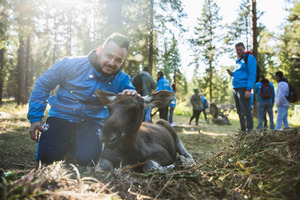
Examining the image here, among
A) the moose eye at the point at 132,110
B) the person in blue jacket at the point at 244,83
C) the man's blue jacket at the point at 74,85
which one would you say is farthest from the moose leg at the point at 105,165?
the person in blue jacket at the point at 244,83

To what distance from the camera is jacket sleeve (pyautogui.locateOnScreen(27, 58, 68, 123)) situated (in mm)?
3721

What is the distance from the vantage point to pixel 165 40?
1748cm

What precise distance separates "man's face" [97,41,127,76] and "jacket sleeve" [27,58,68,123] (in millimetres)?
800

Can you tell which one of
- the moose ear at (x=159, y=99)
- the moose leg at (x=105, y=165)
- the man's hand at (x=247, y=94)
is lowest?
the moose leg at (x=105, y=165)

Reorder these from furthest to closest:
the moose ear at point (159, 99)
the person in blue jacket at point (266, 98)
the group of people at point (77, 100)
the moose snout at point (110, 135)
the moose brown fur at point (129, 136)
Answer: the person in blue jacket at point (266, 98)
the moose ear at point (159, 99)
the group of people at point (77, 100)
the moose brown fur at point (129, 136)
the moose snout at point (110, 135)

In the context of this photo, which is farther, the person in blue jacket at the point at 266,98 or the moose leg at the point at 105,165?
the person in blue jacket at the point at 266,98

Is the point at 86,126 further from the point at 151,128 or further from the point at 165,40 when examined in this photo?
the point at 165,40

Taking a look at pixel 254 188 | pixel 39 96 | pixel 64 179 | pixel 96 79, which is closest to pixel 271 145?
pixel 254 188

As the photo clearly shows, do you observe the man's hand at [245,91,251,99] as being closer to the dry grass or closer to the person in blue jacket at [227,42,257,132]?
the person in blue jacket at [227,42,257,132]

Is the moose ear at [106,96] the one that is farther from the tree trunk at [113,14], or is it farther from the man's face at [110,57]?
the tree trunk at [113,14]

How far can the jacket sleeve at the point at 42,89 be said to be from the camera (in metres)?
3.72

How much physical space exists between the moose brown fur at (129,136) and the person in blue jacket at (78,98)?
46cm

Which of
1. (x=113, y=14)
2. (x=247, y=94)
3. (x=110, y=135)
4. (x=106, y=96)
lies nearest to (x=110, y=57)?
(x=106, y=96)

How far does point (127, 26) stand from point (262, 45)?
18.0 metres
